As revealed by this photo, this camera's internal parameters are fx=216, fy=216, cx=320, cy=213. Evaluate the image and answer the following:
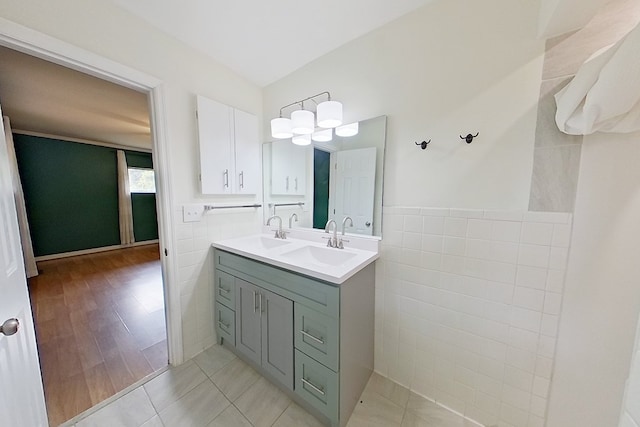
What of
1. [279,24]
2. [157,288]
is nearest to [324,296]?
[279,24]

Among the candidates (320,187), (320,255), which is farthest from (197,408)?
(320,187)

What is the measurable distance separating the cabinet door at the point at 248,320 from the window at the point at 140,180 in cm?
498

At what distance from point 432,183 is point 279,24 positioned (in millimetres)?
1400

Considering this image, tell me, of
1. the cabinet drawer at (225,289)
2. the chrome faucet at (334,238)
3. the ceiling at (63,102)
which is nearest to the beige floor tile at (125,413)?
the cabinet drawer at (225,289)

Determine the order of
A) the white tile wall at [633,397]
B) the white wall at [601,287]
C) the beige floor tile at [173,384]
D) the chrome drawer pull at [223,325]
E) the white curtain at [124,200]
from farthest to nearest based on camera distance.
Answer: the white curtain at [124,200] → the chrome drawer pull at [223,325] → the beige floor tile at [173,384] → the white wall at [601,287] → the white tile wall at [633,397]

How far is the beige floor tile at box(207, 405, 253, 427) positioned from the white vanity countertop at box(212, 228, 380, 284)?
2.95 feet

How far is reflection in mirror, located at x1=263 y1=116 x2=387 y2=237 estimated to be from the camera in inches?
59.4

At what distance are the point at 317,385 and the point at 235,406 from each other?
570 mm

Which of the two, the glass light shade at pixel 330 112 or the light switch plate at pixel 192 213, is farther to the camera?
the light switch plate at pixel 192 213

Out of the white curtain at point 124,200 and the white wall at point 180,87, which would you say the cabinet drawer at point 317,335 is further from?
the white curtain at point 124,200

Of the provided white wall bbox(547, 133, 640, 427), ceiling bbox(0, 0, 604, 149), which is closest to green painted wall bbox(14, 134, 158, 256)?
ceiling bbox(0, 0, 604, 149)

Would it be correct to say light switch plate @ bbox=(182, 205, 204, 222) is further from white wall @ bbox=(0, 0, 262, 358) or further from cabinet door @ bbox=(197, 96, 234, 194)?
cabinet door @ bbox=(197, 96, 234, 194)

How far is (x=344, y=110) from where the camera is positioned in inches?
63.2

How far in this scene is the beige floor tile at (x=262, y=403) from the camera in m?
1.27
